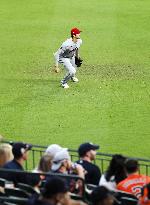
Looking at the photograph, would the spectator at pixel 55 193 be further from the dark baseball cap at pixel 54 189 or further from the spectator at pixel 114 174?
the spectator at pixel 114 174

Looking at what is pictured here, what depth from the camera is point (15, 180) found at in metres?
12.4

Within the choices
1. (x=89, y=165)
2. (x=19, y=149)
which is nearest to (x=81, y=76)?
(x=89, y=165)

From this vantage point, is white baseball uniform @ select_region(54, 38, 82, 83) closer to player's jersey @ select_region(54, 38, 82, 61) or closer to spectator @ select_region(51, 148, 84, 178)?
player's jersey @ select_region(54, 38, 82, 61)

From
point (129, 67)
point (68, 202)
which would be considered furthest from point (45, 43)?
point (68, 202)

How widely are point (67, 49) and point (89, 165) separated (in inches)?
400

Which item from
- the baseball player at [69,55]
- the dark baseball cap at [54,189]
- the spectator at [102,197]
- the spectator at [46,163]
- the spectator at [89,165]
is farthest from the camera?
the baseball player at [69,55]

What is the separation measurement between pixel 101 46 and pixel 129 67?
2530 mm

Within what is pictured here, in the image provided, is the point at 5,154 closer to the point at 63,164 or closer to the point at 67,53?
the point at 63,164

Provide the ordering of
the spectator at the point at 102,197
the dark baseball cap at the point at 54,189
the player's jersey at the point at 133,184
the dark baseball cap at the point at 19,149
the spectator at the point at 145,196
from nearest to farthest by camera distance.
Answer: the dark baseball cap at the point at 54,189
the spectator at the point at 102,197
the spectator at the point at 145,196
the player's jersey at the point at 133,184
the dark baseball cap at the point at 19,149

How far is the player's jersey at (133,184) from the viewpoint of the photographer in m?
12.3

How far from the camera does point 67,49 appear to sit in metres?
22.9

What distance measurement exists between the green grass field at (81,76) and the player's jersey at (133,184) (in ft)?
16.9

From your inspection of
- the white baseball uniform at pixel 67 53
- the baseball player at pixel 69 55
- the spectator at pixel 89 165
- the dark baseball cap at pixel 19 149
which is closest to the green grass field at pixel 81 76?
the baseball player at pixel 69 55

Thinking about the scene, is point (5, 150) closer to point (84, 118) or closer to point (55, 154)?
point (55, 154)
